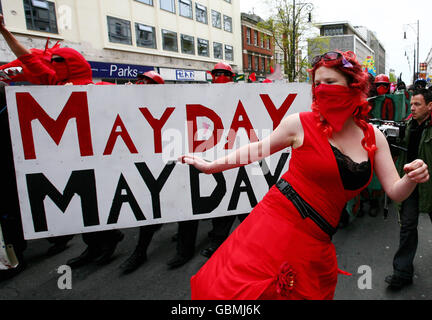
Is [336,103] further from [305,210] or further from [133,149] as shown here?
[133,149]

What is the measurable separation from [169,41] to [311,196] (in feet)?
81.1

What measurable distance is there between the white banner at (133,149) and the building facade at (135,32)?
13.9 m

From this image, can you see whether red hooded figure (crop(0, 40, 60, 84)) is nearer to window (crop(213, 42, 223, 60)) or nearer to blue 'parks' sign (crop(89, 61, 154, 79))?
blue 'parks' sign (crop(89, 61, 154, 79))

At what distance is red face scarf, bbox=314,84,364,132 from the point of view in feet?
5.11

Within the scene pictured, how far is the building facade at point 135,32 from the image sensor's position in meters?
→ 15.5

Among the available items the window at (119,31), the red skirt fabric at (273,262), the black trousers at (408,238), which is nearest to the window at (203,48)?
the window at (119,31)

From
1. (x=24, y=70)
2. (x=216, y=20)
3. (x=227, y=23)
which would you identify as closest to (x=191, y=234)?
(x=24, y=70)

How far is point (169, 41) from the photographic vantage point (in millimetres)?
24078

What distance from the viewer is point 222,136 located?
293 cm

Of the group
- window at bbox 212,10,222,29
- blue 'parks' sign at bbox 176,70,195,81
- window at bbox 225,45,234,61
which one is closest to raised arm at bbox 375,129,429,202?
blue 'parks' sign at bbox 176,70,195,81

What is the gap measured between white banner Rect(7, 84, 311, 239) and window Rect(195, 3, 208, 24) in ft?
87.0

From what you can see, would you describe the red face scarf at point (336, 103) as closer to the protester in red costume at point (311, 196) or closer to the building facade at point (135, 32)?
the protester in red costume at point (311, 196)
